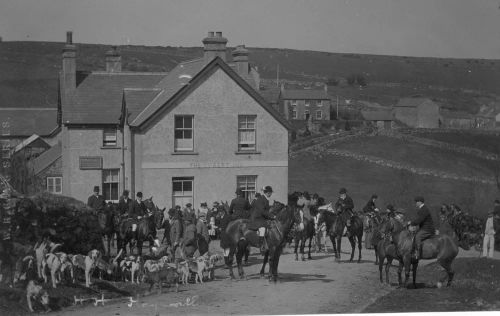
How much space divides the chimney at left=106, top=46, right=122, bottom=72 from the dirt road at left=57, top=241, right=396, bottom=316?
3.36 m

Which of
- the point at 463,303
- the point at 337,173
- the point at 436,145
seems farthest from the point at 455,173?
the point at 463,303

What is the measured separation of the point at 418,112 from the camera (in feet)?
45.2

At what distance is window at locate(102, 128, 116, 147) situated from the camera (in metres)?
11.4

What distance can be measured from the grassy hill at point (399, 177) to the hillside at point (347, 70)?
1041 mm

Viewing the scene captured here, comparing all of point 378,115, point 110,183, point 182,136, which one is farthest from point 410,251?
point 110,183

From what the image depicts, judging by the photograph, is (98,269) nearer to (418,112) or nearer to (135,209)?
(135,209)

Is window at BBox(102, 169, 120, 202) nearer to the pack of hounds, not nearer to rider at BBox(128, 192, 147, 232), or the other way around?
rider at BBox(128, 192, 147, 232)

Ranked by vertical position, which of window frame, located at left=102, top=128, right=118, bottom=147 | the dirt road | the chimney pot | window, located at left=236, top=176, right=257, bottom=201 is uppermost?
the chimney pot

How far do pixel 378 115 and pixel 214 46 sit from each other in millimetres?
3109

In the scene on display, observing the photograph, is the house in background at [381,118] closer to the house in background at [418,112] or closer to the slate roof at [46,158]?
the house in background at [418,112]

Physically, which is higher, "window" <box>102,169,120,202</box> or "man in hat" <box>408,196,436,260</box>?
"window" <box>102,169,120,202</box>

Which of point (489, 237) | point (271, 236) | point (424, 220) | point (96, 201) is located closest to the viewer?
point (96, 201)

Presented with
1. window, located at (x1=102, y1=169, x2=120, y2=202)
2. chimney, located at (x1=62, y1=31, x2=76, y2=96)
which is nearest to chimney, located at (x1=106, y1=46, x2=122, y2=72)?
chimney, located at (x1=62, y1=31, x2=76, y2=96)

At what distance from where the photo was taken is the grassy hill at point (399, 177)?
1391 centimetres
